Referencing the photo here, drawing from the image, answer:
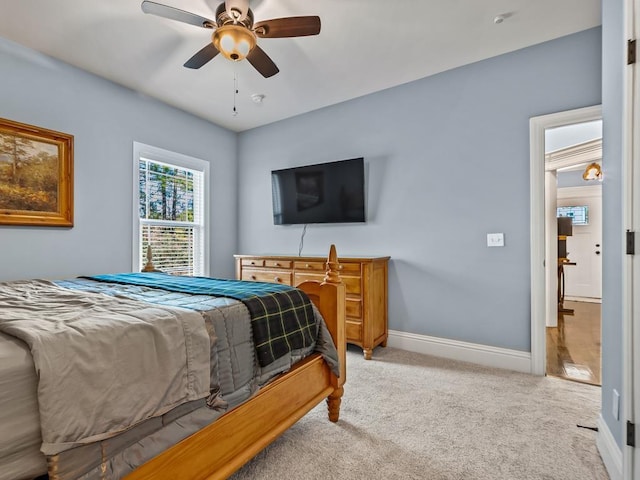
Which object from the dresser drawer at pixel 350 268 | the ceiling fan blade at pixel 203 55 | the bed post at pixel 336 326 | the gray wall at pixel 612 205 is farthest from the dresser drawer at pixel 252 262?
the gray wall at pixel 612 205

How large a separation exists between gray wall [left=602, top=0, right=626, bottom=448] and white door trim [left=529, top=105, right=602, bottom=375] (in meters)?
0.95

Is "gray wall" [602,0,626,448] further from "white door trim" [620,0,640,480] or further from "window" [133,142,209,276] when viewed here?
"window" [133,142,209,276]

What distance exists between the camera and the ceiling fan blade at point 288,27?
6.37 feet

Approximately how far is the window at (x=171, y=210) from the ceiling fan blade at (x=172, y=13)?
1.82 metres

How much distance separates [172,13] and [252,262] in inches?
95.7

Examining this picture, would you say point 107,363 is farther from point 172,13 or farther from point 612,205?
point 612,205

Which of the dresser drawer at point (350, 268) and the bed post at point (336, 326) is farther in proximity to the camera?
the dresser drawer at point (350, 268)

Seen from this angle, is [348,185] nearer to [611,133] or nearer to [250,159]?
[250,159]

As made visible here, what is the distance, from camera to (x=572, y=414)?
1.97m

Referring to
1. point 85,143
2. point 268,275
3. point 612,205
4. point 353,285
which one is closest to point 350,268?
point 353,285

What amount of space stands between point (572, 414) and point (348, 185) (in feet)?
8.42

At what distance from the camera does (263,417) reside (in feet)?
4.71

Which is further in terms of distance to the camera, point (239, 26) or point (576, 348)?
point (576, 348)

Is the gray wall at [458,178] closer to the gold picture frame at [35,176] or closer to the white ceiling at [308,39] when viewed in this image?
the white ceiling at [308,39]
